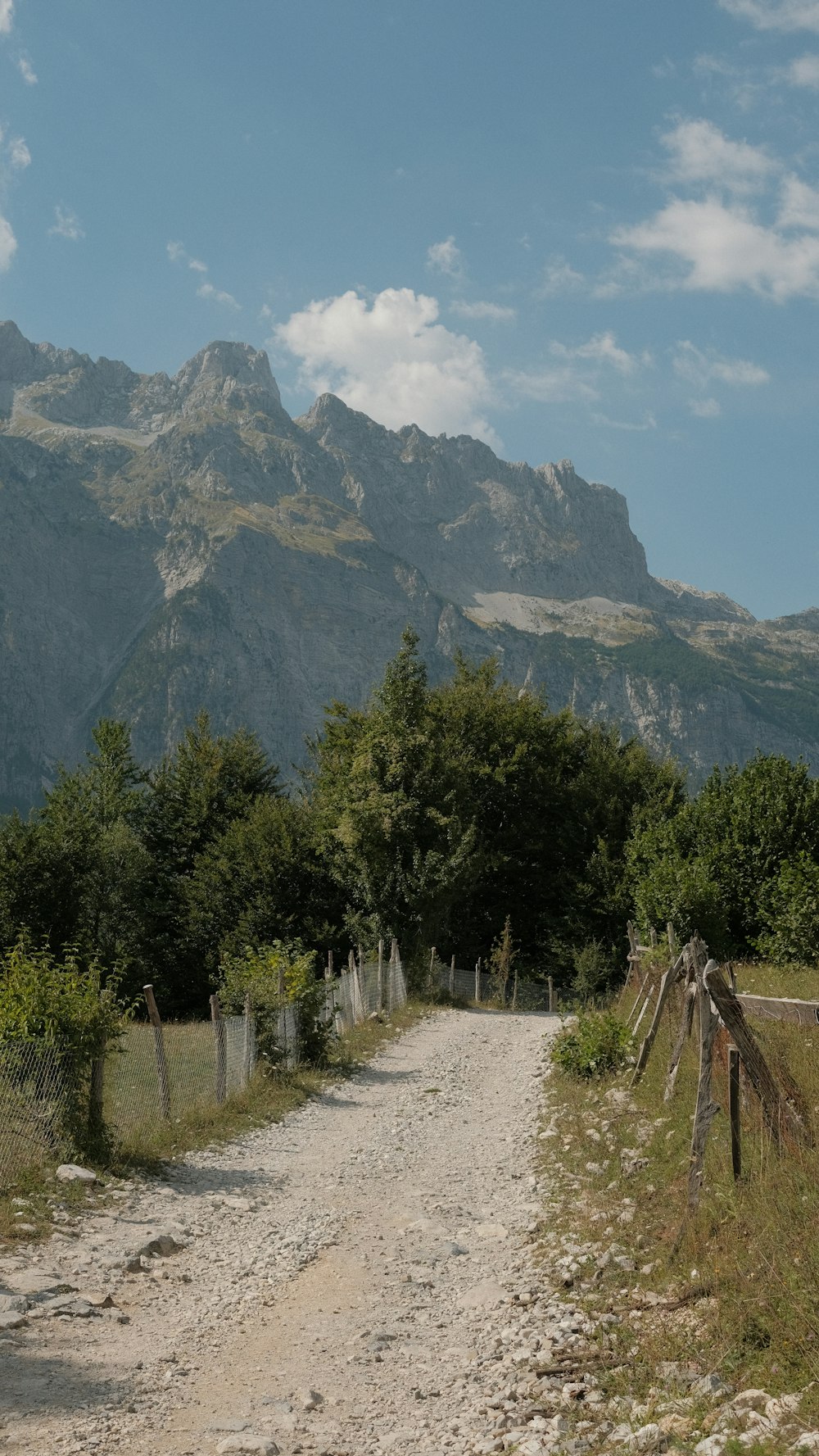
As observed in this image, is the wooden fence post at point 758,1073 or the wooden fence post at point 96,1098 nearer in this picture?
the wooden fence post at point 758,1073

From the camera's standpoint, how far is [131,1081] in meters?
16.4

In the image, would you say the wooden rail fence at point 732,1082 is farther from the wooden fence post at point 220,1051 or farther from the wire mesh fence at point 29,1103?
the wooden fence post at point 220,1051

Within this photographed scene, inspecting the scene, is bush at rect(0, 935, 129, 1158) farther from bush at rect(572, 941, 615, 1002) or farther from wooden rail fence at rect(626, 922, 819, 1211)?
bush at rect(572, 941, 615, 1002)

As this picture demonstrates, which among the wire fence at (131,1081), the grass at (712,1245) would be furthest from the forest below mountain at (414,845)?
the grass at (712,1245)

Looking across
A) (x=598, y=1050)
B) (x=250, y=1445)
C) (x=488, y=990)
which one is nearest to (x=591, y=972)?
(x=488, y=990)

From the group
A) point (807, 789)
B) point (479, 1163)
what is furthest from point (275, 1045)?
point (807, 789)

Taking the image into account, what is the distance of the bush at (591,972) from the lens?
4619 cm

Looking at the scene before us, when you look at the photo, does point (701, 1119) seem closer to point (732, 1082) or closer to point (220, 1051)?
point (732, 1082)

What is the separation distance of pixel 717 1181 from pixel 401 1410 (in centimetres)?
344

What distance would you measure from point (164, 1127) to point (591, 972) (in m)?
33.7

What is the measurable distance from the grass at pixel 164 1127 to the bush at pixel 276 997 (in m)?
0.49

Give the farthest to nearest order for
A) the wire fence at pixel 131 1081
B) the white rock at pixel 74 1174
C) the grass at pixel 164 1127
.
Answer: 1. the wire fence at pixel 131 1081
2. the white rock at pixel 74 1174
3. the grass at pixel 164 1127

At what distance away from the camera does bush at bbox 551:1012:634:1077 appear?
18.6m

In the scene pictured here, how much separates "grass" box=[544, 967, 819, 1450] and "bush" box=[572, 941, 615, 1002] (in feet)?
107
